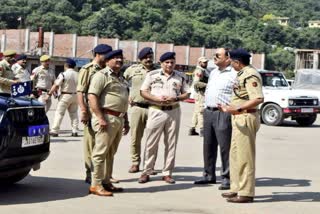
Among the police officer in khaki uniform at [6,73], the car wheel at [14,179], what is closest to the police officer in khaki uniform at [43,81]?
the police officer in khaki uniform at [6,73]

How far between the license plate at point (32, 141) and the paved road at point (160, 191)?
61 cm

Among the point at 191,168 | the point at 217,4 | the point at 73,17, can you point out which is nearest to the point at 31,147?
the point at 191,168

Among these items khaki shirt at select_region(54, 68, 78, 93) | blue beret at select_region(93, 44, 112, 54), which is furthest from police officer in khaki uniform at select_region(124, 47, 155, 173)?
khaki shirt at select_region(54, 68, 78, 93)

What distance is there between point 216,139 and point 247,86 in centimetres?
139

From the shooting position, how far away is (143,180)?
333 inches

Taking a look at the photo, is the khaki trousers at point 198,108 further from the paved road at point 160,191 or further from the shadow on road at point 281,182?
the shadow on road at point 281,182

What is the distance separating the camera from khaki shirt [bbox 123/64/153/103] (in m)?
9.39

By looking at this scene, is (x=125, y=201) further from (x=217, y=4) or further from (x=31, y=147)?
(x=217, y=4)

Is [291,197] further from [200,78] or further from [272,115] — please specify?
[272,115]

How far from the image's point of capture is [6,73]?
37.2 ft

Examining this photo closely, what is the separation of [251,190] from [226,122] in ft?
3.79

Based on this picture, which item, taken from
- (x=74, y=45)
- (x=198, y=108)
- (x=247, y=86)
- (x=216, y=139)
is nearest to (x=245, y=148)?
(x=247, y=86)

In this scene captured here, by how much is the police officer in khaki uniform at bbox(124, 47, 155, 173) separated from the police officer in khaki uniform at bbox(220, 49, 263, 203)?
6.90ft

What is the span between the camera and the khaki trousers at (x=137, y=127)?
30.6 ft
